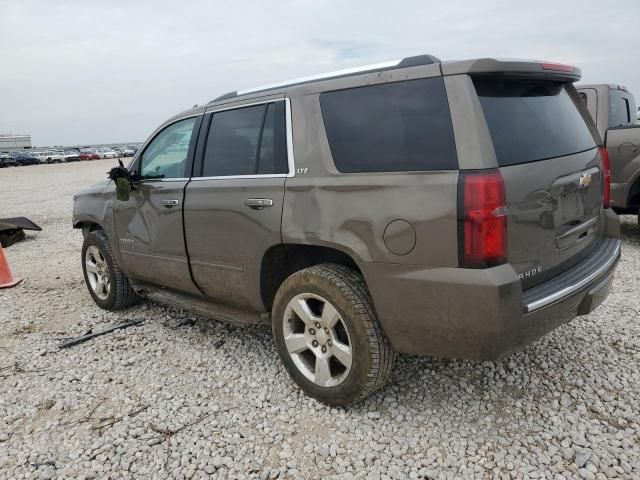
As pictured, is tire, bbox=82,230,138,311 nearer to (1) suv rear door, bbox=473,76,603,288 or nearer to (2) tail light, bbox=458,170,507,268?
(2) tail light, bbox=458,170,507,268

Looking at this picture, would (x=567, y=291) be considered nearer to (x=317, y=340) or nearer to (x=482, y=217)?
(x=482, y=217)

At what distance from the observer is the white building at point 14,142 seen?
365 ft

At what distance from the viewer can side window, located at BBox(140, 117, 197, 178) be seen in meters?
3.91

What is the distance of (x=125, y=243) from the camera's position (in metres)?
4.42

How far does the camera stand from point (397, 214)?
250cm

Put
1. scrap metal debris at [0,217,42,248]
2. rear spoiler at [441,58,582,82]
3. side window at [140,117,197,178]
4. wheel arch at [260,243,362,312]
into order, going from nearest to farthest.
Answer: rear spoiler at [441,58,582,82] → wheel arch at [260,243,362,312] → side window at [140,117,197,178] → scrap metal debris at [0,217,42,248]

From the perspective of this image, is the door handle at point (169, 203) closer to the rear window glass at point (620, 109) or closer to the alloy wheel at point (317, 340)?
the alloy wheel at point (317, 340)

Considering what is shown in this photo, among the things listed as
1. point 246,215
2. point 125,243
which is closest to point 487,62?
point 246,215

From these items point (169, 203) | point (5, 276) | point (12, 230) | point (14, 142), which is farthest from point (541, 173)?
point (14, 142)

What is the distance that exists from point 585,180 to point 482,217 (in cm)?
100

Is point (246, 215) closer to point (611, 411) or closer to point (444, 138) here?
point (444, 138)

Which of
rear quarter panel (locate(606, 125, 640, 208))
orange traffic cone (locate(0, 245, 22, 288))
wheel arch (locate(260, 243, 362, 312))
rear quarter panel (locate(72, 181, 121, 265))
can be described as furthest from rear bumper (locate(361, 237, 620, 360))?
orange traffic cone (locate(0, 245, 22, 288))

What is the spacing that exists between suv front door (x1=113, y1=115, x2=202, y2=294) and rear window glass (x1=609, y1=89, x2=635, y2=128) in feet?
18.6

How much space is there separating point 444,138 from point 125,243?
311cm
